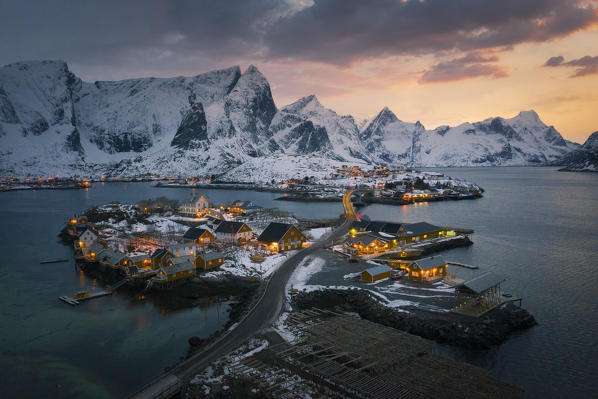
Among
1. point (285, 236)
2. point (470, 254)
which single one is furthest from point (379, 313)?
point (470, 254)

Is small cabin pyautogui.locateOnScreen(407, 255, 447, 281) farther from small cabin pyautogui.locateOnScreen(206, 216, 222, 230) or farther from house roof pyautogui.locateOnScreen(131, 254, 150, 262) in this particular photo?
small cabin pyautogui.locateOnScreen(206, 216, 222, 230)

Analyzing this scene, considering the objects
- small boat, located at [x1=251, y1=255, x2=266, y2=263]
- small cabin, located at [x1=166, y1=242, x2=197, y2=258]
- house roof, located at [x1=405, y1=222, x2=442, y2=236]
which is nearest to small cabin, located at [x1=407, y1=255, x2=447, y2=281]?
small boat, located at [x1=251, y1=255, x2=266, y2=263]

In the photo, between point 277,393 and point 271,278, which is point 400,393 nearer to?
point 277,393

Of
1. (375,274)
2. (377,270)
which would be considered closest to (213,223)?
(377,270)

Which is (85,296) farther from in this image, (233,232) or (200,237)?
(233,232)

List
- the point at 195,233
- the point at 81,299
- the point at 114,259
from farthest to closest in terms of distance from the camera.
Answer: the point at 195,233, the point at 114,259, the point at 81,299

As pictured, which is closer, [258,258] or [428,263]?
[428,263]
